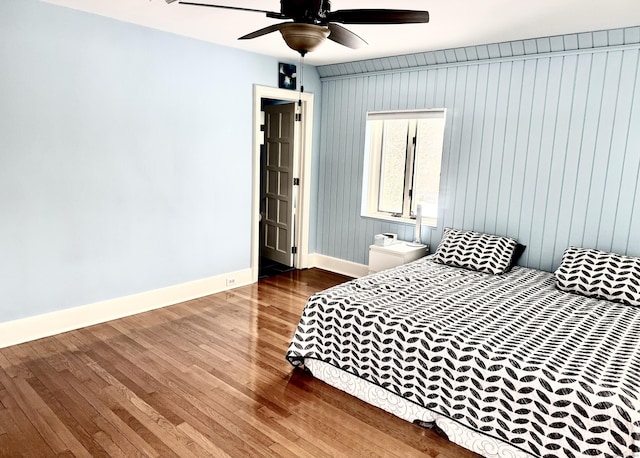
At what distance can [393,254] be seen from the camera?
4.47 meters

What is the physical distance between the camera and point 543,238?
393 centimetres

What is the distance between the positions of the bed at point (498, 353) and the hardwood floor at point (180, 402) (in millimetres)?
181

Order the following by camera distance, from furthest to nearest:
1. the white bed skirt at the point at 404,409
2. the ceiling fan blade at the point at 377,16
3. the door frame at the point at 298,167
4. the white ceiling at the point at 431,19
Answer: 1. the door frame at the point at 298,167
2. the white ceiling at the point at 431,19
3. the white bed skirt at the point at 404,409
4. the ceiling fan blade at the point at 377,16

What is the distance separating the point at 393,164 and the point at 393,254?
3.82 ft

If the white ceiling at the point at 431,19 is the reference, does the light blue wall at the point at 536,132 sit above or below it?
below

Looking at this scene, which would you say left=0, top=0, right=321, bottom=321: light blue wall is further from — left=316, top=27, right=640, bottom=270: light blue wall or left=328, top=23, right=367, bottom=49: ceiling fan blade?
left=328, top=23, right=367, bottom=49: ceiling fan blade

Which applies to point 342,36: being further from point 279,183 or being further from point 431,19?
point 279,183

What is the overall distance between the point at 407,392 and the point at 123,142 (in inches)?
118

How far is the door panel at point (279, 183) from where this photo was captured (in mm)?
5492

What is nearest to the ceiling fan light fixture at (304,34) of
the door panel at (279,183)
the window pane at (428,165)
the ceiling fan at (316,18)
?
the ceiling fan at (316,18)

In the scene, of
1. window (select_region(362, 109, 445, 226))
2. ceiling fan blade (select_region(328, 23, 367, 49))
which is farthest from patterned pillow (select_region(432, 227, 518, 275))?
ceiling fan blade (select_region(328, 23, 367, 49))

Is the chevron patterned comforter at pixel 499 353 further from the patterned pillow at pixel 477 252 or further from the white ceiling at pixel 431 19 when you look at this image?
the white ceiling at pixel 431 19

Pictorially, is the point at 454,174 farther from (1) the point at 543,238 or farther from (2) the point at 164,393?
(2) the point at 164,393

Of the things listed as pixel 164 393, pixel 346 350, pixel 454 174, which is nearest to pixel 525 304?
pixel 346 350
